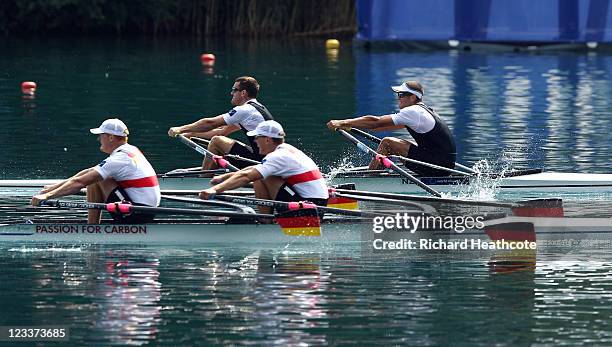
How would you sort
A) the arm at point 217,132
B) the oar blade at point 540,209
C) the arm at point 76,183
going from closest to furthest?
the arm at point 76,183 → the oar blade at point 540,209 → the arm at point 217,132

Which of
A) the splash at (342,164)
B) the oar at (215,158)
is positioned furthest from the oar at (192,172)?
the splash at (342,164)

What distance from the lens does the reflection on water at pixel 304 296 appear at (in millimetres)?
12406

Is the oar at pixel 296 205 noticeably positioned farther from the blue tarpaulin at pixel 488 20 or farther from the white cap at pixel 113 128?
the blue tarpaulin at pixel 488 20

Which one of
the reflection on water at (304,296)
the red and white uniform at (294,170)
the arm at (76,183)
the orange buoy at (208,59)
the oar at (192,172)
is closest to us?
the reflection on water at (304,296)

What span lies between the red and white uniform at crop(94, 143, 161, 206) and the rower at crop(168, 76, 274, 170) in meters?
4.01

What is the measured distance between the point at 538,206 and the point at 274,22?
35343 mm

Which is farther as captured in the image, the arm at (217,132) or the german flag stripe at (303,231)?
the arm at (217,132)

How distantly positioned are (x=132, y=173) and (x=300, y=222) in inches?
76.1

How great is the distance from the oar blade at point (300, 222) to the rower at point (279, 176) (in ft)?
1.05

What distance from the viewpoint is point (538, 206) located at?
52.5ft

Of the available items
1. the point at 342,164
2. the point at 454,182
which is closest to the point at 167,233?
the point at 454,182

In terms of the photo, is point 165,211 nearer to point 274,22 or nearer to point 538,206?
point 538,206

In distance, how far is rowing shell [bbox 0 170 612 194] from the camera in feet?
64.4

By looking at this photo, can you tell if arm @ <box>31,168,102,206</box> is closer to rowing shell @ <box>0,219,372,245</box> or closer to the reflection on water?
rowing shell @ <box>0,219,372,245</box>
